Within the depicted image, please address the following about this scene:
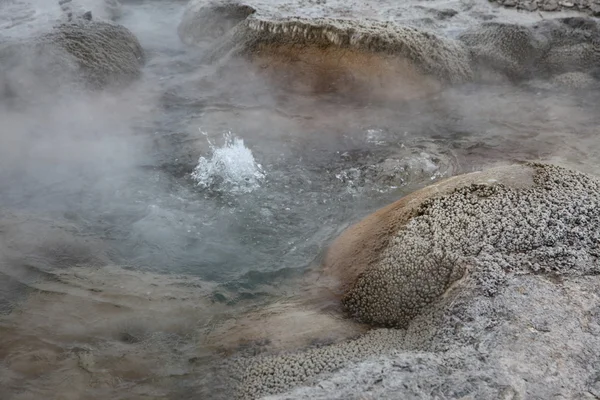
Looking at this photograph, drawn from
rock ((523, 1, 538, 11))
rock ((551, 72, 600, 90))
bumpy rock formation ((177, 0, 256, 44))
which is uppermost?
rock ((523, 1, 538, 11))

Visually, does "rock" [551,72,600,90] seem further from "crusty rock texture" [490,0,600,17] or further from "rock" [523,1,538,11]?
"rock" [523,1,538,11]

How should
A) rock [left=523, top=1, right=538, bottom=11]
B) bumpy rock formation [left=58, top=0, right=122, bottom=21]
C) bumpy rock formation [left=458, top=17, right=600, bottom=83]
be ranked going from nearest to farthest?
bumpy rock formation [left=458, top=17, right=600, bottom=83] → bumpy rock formation [left=58, top=0, right=122, bottom=21] → rock [left=523, top=1, right=538, bottom=11]

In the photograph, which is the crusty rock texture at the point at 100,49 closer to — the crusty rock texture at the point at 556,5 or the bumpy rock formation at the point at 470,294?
the bumpy rock formation at the point at 470,294

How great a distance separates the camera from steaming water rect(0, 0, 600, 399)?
8.96ft

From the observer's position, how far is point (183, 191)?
13.3 ft

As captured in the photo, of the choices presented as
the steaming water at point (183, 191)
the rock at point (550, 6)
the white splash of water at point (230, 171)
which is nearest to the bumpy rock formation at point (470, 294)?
the steaming water at point (183, 191)

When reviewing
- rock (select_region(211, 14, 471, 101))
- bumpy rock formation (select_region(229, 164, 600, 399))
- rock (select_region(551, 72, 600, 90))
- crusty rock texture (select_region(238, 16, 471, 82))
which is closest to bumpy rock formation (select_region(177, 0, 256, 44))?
crusty rock texture (select_region(238, 16, 471, 82))

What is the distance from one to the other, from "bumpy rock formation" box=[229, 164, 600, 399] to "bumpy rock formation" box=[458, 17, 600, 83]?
304cm

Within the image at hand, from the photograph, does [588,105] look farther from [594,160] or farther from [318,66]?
[318,66]

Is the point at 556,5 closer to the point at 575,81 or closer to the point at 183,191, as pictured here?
the point at 575,81

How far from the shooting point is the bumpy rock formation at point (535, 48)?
5.61 meters

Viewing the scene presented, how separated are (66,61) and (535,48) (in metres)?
4.74

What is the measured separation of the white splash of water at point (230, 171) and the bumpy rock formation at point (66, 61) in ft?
5.88

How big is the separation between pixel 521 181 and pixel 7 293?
284cm
